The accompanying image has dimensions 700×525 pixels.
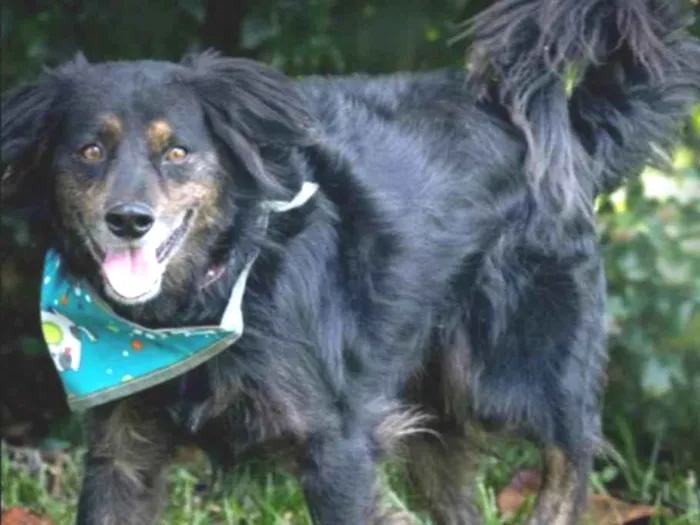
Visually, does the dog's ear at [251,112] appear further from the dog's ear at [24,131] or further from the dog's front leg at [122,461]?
the dog's front leg at [122,461]

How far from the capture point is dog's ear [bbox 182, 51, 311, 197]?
5.31 meters

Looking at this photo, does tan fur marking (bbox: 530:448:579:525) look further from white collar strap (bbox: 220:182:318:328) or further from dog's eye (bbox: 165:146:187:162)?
dog's eye (bbox: 165:146:187:162)

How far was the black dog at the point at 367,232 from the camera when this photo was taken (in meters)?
5.22

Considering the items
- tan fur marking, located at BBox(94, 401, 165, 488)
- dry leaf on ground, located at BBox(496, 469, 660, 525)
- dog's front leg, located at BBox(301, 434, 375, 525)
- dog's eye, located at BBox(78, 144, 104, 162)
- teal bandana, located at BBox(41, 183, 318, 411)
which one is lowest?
dry leaf on ground, located at BBox(496, 469, 660, 525)

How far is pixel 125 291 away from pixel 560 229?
58.9 inches

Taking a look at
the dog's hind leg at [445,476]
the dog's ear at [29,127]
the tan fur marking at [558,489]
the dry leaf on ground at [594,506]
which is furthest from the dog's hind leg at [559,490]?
the dog's ear at [29,127]

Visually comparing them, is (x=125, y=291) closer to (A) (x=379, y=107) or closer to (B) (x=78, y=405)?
(B) (x=78, y=405)

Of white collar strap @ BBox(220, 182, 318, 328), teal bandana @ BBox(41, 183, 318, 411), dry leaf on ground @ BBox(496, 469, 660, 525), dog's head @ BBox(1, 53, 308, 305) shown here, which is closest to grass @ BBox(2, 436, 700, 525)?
dry leaf on ground @ BBox(496, 469, 660, 525)

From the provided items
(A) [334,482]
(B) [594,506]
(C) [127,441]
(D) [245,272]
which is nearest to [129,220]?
(D) [245,272]

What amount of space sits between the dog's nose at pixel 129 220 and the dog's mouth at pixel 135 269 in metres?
0.06

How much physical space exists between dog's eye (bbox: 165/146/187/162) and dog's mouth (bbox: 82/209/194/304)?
0.61 feet

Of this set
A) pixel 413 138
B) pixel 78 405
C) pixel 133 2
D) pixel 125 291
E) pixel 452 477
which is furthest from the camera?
pixel 133 2

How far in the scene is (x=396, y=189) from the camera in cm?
566

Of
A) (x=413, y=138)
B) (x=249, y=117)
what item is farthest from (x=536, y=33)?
(x=249, y=117)
